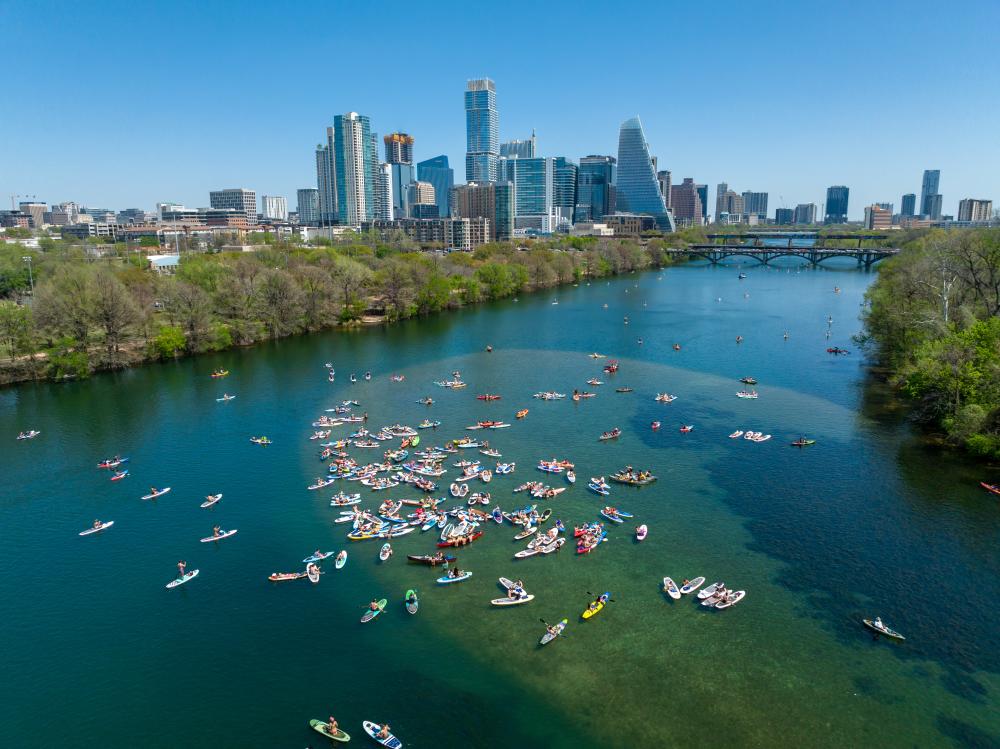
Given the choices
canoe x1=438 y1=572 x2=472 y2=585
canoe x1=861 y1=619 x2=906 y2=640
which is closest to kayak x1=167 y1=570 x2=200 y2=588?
canoe x1=438 y1=572 x2=472 y2=585

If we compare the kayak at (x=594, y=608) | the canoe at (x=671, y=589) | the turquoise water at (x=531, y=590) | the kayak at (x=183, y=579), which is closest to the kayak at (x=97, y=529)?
the turquoise water at (x=531, y=590)

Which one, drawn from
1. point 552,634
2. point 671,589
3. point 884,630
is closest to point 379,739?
point 552,634

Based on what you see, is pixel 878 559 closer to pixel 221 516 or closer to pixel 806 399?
pixel 806 399

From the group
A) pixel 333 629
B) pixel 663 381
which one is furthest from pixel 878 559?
pixel 663 381

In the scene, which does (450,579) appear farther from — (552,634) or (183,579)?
(183,579)

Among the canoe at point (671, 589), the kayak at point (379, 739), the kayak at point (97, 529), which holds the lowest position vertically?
the kayak at point (379, 739)

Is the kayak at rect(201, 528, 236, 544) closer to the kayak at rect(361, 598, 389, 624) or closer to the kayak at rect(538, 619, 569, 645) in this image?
the kayak at rect(361, 598, 389, 624)

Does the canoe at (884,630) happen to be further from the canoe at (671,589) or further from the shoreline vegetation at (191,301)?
the shoreline vegetation at (191,301)
